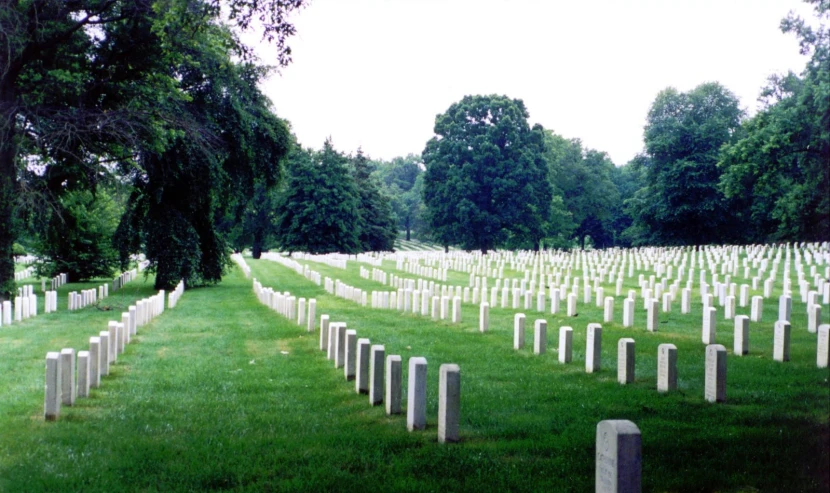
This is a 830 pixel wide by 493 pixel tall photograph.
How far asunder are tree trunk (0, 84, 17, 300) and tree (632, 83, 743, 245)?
1991 inches

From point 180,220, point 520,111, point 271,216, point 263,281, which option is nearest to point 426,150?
point 520,111

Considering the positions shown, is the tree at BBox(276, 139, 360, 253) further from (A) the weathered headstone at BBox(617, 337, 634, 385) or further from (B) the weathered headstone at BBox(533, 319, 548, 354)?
(A) the weathered headstone at BBox(617, 337, 634, 385)

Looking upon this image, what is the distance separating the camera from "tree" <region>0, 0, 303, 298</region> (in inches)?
837

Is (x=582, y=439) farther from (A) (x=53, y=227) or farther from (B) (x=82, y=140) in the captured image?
(A) (x=53, y=227)

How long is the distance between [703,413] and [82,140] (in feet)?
63.2

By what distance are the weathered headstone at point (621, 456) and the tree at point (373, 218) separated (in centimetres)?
7624

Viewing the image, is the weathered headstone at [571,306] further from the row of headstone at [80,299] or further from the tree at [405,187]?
the tree at [405,187]

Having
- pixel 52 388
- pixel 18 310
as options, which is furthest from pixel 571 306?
pixel 18 310

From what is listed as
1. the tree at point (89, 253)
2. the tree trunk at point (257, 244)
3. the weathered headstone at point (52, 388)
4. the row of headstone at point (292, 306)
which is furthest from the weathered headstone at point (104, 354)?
the tree trunk at point (257, 244)

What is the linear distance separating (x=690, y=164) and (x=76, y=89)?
4994 cm

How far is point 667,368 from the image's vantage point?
29.0 feet

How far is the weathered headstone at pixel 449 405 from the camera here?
6.72 metres

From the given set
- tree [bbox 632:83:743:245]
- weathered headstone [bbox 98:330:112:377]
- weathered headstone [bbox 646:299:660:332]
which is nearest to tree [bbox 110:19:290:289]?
weathered headstone [bbox 98:330:112:377]

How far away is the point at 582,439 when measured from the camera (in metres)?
6.77
